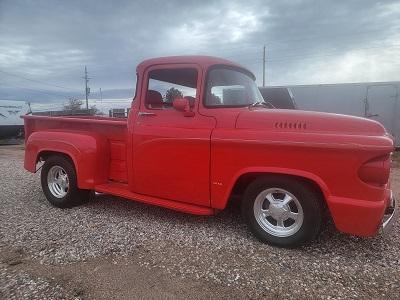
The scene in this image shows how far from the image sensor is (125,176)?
5.34 metres

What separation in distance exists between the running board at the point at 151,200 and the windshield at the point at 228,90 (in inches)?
49.9

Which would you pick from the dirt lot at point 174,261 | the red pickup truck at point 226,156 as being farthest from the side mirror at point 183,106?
the dirt lot at point 174,261

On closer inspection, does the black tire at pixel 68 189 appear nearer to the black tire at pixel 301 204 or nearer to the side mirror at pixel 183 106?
the side mirror at pixel 183 106

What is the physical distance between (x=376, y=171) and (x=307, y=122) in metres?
0.83

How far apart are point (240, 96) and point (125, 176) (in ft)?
Answer: 6.61

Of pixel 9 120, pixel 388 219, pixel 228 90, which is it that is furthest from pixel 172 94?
pixel 9 120

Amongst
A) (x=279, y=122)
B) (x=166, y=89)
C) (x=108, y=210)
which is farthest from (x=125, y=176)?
(x=279, y=122)

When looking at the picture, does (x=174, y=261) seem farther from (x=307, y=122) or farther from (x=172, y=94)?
(x=172, y=94)

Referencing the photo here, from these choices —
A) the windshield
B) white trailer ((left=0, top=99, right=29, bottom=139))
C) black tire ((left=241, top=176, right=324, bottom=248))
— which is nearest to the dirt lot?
black tire ((left=241, top=176, right=324, bottom=248))

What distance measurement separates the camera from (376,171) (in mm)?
3559

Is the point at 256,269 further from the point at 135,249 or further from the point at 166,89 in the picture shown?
the point at 166,89

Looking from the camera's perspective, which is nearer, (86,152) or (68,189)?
(86,152)

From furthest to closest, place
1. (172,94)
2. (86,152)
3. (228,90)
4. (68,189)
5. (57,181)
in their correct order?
(57,181) → (68,189) → (86,152) → (172,94) → (228,90)

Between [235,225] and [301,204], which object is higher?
[301,204]
